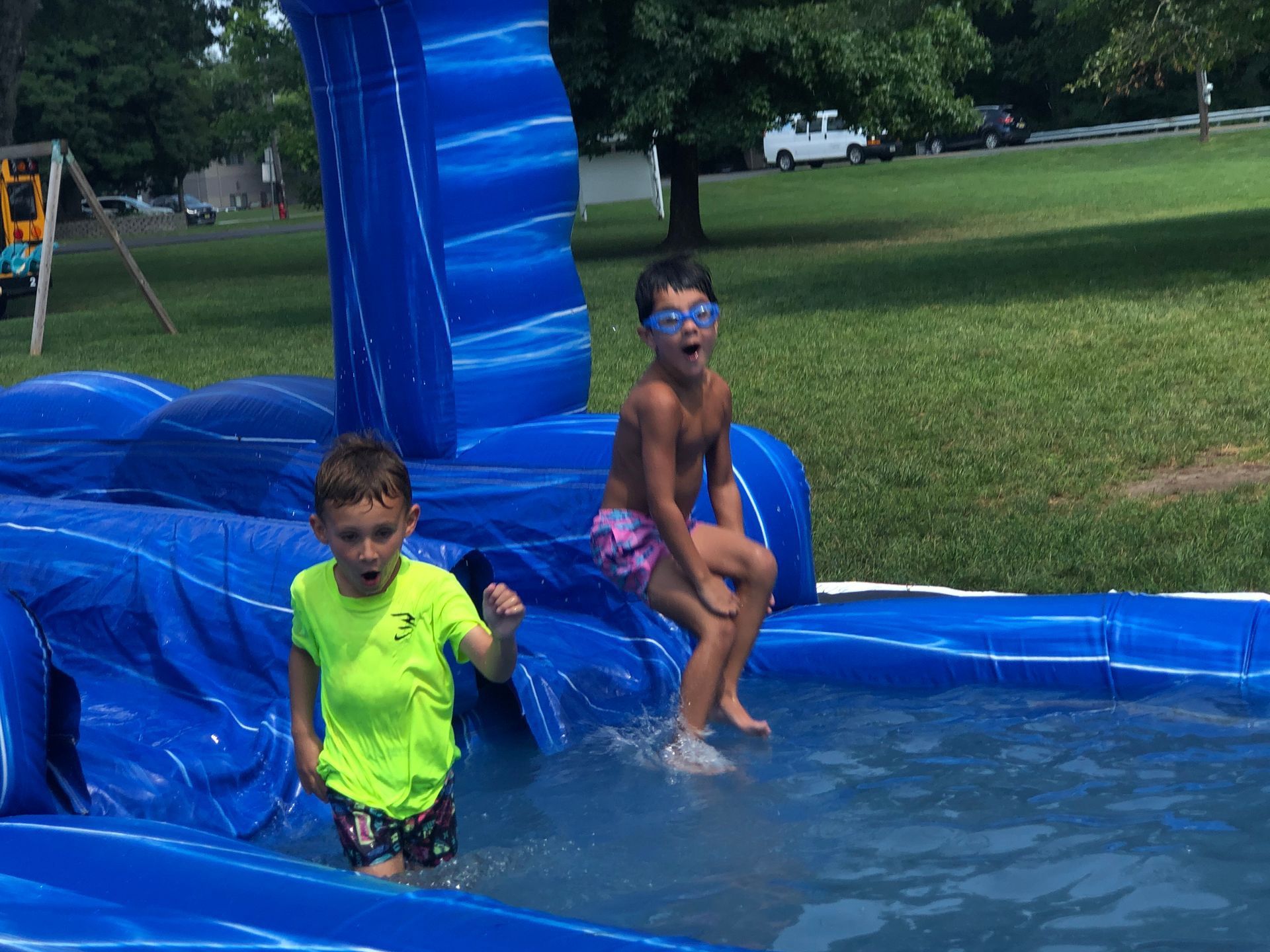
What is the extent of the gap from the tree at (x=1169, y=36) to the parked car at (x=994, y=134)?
29182 mm

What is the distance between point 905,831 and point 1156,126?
141 ft

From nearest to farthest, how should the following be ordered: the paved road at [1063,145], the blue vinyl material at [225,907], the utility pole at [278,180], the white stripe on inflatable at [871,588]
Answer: the blue vinyl material at [225,907], the white stripe on inflatable at [871,588], the paved road at [1063,145], the utility pole at [278,180]

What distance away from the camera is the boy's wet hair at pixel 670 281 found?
4176 millimetres

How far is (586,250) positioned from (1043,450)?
56.3 feet

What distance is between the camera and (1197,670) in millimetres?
4676

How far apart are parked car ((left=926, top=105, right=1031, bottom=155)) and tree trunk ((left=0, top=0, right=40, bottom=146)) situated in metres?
27.3

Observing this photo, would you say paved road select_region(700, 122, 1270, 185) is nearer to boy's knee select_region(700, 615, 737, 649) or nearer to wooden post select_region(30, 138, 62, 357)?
wooden post select_region(30, 138, 62, 357)

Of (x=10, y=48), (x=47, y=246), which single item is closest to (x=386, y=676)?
(x=47, y=246)

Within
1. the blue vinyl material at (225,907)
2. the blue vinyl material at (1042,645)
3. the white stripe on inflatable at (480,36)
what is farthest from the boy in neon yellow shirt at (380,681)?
the white stripe on inflatable at (480,36)

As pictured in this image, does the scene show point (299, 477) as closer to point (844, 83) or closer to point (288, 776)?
point (288, 776)

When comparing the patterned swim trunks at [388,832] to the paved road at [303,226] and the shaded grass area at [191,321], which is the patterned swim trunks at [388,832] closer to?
the shaded grass area at [191,321]

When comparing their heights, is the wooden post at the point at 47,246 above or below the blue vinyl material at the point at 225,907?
above

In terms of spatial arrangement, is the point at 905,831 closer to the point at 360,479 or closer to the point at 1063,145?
the point at 360,479

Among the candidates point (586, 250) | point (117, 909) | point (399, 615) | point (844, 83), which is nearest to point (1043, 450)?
point (399, 615)
